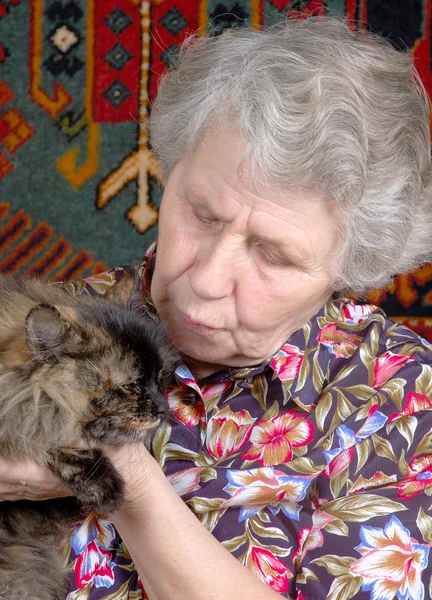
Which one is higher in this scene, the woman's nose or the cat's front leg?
the woman's nose

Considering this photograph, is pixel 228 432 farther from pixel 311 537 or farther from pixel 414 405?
pixel 414 405

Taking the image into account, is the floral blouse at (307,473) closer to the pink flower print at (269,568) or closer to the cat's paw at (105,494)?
the pink flower print at (269,568)

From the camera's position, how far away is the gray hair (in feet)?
4.30

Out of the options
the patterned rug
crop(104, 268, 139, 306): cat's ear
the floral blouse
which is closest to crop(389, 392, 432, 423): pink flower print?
the floral blouse

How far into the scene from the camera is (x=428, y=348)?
162 cm

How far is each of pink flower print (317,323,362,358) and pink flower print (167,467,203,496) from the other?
0.39 m

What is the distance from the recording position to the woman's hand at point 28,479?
1.20m

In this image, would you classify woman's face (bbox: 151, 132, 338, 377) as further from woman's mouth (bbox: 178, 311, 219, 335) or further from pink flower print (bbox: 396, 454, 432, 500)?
pink flower print (bbox: 396, 454, 432, 500)

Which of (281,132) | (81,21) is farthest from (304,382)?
(81,21)

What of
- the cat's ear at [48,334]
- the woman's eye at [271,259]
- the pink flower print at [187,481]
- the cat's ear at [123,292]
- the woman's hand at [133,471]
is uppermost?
the cat's ear at [48,334]

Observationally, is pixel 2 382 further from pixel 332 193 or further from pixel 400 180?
pixel 400 180

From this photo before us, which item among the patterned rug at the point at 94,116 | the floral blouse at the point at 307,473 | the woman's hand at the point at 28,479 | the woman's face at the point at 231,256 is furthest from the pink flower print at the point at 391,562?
the patterned rug at the point at 94,116

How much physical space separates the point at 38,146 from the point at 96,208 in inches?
10.7

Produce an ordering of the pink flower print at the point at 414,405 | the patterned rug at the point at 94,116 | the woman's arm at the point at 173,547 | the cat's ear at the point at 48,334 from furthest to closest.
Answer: the patterned rug at the point at 94,116, the pink flower print at the point at 414,405, the woman's arm at the point at 173,547, the cat's ear at the point at 48,334
